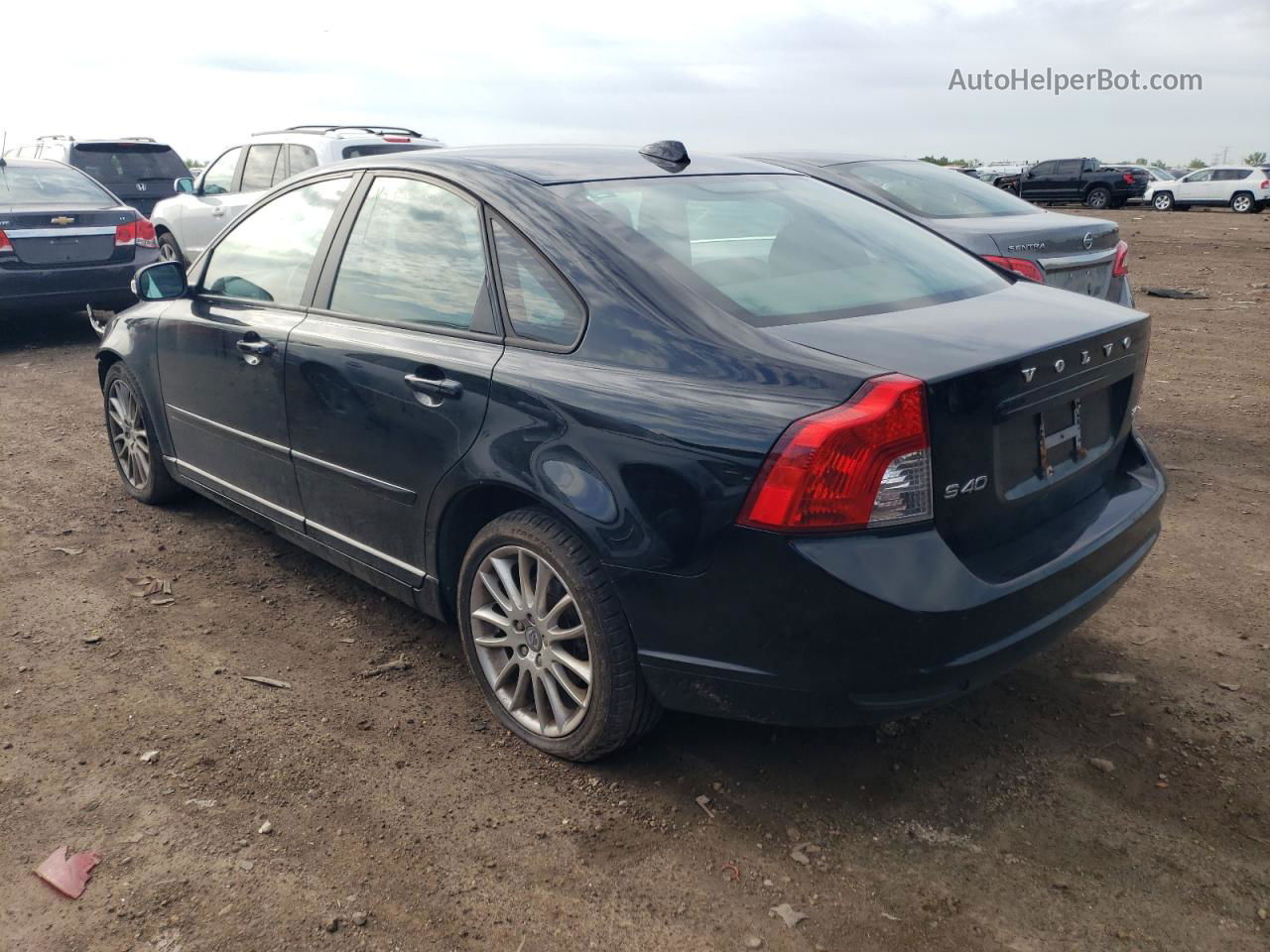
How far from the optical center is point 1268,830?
2.69 metres

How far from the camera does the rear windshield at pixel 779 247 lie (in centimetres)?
286

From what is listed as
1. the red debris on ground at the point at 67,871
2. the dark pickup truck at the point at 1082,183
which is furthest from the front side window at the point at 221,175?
the dark pickup truck at the point at 1082,183

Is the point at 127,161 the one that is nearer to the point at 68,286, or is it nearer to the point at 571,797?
the point at 68,286

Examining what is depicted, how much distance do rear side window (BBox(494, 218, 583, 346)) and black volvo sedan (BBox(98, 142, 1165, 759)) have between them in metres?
0.01

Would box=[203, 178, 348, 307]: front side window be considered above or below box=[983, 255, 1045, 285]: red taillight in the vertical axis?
above

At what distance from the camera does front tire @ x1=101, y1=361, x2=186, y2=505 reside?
193 inches

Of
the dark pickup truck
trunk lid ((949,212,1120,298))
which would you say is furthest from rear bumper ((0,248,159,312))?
the dark pickup truck

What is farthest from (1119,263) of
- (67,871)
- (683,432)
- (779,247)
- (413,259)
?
(67,871)

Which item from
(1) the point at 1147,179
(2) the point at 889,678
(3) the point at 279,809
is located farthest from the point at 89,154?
(1) the point at 1147,179

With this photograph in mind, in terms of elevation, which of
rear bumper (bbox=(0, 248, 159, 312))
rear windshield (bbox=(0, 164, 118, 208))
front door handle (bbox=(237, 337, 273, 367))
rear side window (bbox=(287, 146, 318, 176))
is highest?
rear side window (bbox=(287, 146, 318, 176))

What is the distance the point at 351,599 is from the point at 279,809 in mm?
1396

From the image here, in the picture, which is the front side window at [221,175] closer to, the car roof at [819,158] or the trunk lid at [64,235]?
the trunk lid at [64,235]

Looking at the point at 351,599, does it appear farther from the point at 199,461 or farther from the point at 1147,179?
the point at 1147,179

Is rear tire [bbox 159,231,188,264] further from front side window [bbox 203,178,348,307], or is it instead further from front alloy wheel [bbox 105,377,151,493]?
front side window [bbox 203,178,348,307]
